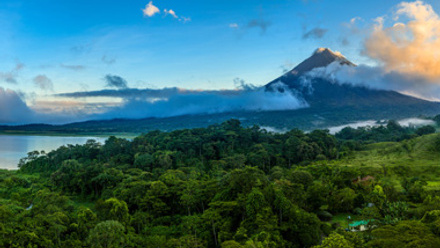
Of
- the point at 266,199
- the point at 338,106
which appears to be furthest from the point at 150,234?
the point at 338,106

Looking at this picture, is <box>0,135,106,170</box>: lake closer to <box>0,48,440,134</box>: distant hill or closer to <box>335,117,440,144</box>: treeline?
<box>0,48,440,134</box>: distant hill

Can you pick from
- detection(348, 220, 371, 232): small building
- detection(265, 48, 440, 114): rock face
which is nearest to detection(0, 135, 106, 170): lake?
detection(348, 220, 371, 232): small building

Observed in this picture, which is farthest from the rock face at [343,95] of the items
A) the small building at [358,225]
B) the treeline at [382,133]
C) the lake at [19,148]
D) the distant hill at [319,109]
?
the small building at [358,225]

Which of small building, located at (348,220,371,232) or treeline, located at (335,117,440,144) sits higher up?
treeline, located at (335,117,440,144)

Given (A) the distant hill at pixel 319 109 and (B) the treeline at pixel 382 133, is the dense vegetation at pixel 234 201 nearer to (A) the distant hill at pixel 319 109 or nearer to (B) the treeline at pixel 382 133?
(B) the treeline at pixel 382 133

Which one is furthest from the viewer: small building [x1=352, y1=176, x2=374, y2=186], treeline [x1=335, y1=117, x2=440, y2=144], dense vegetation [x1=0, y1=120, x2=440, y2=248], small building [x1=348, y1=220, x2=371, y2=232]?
treeline [x1=335, y1=117, x2=440, y2=144]
